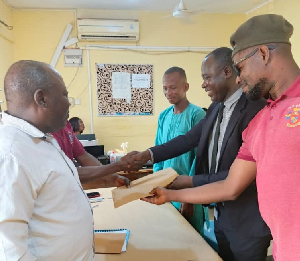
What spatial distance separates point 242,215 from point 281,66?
80cm

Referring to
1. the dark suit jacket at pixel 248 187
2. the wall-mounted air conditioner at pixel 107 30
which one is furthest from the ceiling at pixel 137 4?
the dark suit jacket at pixel 248 187

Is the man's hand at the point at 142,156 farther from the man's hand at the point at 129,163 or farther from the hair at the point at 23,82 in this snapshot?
the hair at the point at 23,82

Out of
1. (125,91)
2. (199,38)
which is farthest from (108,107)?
(199,38)

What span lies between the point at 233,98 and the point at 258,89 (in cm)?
53

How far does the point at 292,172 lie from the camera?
883mm

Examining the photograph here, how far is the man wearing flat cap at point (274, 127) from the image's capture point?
0.90 metres

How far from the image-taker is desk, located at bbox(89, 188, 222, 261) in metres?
1.33

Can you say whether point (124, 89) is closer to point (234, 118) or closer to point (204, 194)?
point (234, 118)

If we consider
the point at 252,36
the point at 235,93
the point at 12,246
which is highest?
the point at 252,36

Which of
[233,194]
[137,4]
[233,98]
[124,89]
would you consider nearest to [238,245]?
[233,194]

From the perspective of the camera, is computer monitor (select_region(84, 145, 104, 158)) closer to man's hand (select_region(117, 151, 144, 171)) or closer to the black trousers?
man's hand (select_region(117, 151, 144, 171))

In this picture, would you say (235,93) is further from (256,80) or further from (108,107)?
(108,107)

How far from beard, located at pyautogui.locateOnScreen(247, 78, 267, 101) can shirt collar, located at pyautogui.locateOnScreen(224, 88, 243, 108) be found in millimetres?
464

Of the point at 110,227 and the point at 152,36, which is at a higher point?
the point at 152,36
